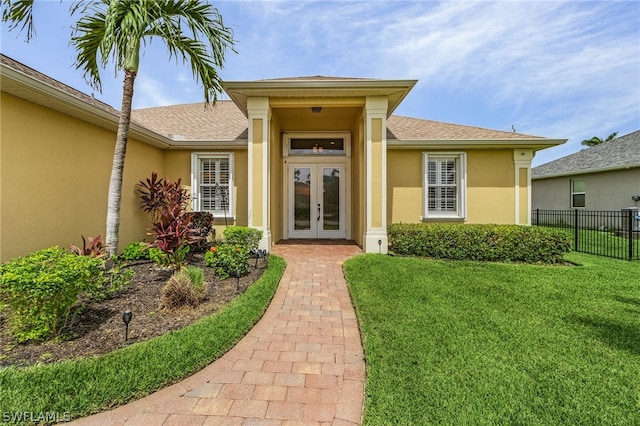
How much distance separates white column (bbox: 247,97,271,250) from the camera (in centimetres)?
761

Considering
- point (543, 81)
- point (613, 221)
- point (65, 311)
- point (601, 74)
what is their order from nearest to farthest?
point (65, 311) → point (601, 74) → point (543, 81) → point (613, 221)

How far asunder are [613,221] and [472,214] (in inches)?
344

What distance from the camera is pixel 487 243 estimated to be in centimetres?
709

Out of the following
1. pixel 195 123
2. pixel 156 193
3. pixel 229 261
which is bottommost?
pixel 229 261

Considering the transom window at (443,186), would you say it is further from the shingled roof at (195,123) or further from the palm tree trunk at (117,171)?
the palm tree trunk at (117,171)

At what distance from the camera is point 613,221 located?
12.6m

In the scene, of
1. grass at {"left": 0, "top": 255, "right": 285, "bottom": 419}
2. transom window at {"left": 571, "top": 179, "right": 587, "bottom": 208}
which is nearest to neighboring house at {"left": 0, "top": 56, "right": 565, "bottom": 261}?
grass at {"left": 0, "top": 255, "right": 285, "bottom": 419}

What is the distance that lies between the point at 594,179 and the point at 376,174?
13.7m

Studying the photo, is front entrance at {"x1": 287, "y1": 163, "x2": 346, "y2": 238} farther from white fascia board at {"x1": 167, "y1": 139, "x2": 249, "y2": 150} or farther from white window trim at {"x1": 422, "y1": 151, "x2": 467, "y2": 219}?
white window trim at {"x1": 422, "y1": 151, "x2": 467, "y2": 219}

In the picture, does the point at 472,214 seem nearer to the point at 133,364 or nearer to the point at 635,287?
the point at 635,287

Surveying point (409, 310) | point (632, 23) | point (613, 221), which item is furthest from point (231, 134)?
point (613, 221)

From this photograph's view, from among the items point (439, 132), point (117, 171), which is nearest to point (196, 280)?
point (117, 171)

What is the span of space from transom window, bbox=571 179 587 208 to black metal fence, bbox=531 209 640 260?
622mm

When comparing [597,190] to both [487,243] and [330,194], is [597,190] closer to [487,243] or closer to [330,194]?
[487,243]
